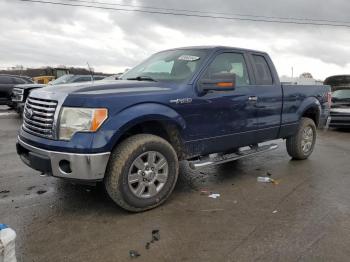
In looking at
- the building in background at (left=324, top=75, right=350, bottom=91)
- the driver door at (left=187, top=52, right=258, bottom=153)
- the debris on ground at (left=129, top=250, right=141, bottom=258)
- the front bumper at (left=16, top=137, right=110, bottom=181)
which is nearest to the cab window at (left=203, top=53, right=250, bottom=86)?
the driver door at (left=187, top=52, right=258, bottom=153)

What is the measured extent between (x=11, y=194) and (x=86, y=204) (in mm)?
1101

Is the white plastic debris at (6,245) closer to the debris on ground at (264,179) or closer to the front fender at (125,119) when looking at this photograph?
the front fender at (125,119)

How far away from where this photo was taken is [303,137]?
693 cm

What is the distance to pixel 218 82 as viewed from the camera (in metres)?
4.57

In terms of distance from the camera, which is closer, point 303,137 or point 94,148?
point 94,148

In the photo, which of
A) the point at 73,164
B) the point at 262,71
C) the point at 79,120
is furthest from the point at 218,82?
the point at 73,164

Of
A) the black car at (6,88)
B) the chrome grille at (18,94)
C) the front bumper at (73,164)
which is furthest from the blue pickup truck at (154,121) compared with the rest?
the black car at (6,88)

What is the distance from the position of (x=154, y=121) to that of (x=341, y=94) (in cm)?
1028

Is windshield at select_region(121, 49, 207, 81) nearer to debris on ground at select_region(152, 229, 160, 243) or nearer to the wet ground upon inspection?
the wet ground

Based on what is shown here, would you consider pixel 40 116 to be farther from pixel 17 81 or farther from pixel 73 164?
pixel 17 81

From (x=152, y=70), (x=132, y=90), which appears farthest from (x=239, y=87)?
(x=132, y=90)

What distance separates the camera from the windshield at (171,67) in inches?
191

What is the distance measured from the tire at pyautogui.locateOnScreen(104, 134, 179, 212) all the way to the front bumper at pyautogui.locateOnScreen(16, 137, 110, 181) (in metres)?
0.17

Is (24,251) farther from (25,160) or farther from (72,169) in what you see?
(25,160)
